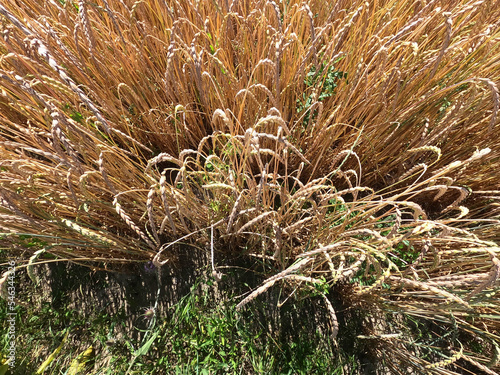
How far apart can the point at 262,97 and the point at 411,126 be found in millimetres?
483

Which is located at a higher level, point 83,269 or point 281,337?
point 83,269

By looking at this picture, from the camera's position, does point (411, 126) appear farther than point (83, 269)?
No

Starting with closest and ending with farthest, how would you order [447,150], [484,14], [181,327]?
[484,14] → [181,327] → [447,150]

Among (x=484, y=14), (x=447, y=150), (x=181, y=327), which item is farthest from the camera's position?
(x=447, y=150)

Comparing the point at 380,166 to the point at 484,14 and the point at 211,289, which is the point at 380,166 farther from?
the point at 211,289

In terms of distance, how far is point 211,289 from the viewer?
938 mm

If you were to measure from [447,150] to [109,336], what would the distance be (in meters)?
1.28

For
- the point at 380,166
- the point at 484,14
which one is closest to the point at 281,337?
the point at 380,166

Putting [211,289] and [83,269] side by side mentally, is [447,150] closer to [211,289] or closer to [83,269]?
[211,289]

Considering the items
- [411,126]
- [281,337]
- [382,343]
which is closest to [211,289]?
[281,337]

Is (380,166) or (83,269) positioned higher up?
(380,166)

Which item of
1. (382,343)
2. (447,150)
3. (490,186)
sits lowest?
(382,343)

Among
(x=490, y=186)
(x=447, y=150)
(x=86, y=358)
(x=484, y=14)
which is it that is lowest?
(x=86, y=358)

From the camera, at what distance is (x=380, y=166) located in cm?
102
